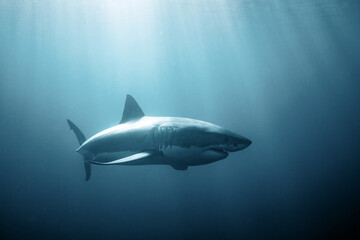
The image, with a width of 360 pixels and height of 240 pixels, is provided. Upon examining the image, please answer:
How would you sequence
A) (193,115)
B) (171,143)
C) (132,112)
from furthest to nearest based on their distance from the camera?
(193,115) → (132,112) → (171,143)

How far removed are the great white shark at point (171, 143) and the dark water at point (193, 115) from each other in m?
14.1

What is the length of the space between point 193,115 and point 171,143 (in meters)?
44.8

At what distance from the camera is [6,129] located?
115ft

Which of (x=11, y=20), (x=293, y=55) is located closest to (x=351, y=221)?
(x=293, y=55)

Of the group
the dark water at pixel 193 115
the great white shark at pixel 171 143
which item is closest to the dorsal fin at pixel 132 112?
the great white shark at pixel 171 143

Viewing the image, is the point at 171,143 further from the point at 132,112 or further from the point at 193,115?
the point at 193,115

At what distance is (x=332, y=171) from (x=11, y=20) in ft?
156

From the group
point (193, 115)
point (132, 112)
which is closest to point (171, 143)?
point (132, 112)

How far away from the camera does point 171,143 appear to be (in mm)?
3346

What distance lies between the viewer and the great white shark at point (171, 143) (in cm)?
317

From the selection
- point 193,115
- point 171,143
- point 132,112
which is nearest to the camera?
point 171,143

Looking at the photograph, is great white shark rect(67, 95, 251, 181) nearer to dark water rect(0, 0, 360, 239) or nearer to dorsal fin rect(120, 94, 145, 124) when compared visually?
dorsal fin rect(120, 94, 145, 124)

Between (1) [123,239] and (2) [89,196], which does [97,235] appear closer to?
(1) [123,239]

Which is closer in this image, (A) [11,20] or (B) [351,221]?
(B) [351,221]
